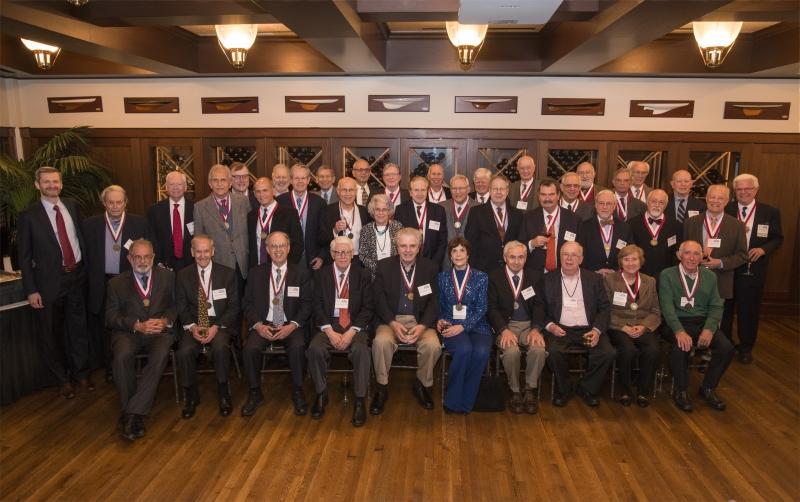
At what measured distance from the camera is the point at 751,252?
185 inches

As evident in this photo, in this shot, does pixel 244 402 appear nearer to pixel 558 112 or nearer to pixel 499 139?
pixel 499 139

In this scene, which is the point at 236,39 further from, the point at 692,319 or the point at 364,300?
the point at 692,319

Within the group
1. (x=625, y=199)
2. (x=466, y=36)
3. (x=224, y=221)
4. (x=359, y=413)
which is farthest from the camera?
(x=625, y=199)

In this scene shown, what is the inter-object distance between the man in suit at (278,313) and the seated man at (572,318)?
177cm

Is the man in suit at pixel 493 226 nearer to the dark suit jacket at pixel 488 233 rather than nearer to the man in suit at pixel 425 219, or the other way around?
the dark suit jacket at pixel 488 233

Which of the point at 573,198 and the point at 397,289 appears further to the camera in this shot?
the point at 573,198

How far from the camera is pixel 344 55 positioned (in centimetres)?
486

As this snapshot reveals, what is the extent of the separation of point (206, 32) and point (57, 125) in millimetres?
2789

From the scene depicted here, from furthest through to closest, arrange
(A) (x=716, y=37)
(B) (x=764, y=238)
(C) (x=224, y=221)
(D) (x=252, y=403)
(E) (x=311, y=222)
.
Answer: (B) (x=764, y=238) → (E) (x=311, y=222) → (C) (x=224, y=221) → (A) (x=716, y=37) → (D) (x=252, y=403)

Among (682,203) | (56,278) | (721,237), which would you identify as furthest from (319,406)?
(682,203)

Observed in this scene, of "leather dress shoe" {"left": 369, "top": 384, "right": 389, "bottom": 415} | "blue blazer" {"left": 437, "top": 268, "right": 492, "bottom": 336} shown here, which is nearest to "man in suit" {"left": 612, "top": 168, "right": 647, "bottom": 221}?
"blue blazer" {"left": 437, "top": 268, "right": 492, "bottom": 336}

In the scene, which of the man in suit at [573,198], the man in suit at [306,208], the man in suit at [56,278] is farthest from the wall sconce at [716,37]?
the man in suit at [56,278]

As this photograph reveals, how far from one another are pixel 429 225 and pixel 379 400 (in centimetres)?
152

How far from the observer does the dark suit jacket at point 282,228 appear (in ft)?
14.2
